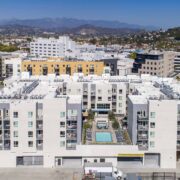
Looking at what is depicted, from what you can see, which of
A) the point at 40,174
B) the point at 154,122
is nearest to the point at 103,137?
the point at 154,122

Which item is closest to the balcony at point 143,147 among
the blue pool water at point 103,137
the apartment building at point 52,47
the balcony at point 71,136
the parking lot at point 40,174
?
the blue pool water at point 103,137

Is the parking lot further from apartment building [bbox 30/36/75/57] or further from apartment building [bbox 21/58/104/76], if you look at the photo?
apartment building [bbox 30/36/75/57]

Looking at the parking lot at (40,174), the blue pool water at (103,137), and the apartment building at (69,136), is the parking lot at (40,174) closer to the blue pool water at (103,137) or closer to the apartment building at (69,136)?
the apartment building at (69,136)

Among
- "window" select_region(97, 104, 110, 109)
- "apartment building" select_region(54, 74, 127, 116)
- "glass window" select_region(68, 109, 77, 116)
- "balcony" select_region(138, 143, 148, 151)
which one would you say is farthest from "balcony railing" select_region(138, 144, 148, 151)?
"window" select_region(97, 104, 110, 109)

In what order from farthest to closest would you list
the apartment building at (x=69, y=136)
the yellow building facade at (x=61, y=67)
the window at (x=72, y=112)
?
1. the yellow building facade at (x=61, y=67)
2. the window at (x=72, y=112)
3. the apartment building at (x=69, y=136)

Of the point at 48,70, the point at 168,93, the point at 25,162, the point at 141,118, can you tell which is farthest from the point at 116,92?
the point at 48,70
